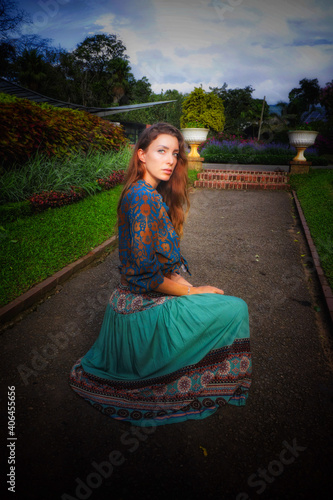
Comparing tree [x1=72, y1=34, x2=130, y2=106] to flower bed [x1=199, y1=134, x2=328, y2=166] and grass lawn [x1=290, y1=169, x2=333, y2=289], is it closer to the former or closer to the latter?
flower bed [x1=199, y1=134, x2=328, y2=166]

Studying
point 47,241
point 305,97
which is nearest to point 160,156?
point 47,241

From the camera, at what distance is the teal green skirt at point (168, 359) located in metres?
1.70

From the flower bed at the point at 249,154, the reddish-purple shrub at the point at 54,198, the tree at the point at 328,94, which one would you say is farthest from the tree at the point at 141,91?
the reddish-purple shrub at the point at 54,198

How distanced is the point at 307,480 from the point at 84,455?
128 centimetres

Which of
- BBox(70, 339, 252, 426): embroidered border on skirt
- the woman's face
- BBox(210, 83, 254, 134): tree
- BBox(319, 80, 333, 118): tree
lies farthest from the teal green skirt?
BBox(210, 83, 254, 134): tree

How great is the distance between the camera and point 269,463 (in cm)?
160

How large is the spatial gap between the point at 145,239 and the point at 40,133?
6.16 m

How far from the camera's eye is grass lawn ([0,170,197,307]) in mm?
3373

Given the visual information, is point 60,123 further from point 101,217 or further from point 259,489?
point 259,489

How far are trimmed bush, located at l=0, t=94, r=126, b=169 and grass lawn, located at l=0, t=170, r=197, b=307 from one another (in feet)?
5.23

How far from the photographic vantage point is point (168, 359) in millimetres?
1702

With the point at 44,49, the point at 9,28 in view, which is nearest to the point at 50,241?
the point at 9,28

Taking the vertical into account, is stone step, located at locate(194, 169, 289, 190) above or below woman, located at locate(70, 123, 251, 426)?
above

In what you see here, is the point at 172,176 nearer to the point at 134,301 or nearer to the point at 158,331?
the point at 134,301
